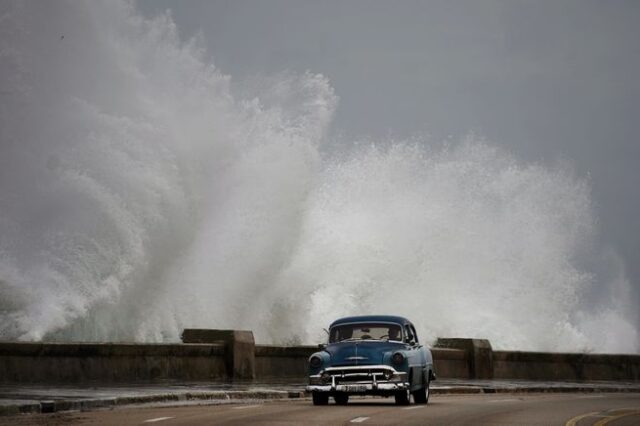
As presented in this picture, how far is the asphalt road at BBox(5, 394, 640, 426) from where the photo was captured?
1680 cm

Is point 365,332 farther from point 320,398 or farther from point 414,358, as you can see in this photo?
point 320,398

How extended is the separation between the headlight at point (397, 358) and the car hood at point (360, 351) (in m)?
0.23

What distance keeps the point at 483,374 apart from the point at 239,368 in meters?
10.7

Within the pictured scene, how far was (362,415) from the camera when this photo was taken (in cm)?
1878

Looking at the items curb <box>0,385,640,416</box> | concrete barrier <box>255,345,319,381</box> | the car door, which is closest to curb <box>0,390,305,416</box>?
curb <box>0,385,640,416</box>

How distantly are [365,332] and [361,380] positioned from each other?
4.62 ft

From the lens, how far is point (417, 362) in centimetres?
2262

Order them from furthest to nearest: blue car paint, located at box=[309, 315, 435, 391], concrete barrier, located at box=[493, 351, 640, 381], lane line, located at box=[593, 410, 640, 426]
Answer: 1. concrete barrier, located at box=[493, 351, 640, 381]
2. blue car paint, located at box=[309, 315, 435, 391]
3. lane line, located at box=[593, 410, 640, 426]

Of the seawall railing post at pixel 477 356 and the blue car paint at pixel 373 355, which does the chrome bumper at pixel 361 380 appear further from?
the seawall railing post at pixel 477 356

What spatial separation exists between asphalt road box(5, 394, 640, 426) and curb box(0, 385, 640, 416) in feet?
1.38

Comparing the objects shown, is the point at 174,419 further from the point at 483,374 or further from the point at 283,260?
the point at 283,260

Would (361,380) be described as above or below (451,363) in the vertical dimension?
below

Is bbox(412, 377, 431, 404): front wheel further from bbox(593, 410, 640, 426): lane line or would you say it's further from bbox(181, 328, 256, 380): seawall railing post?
bbox(181, 328, 256, 380): seawall railing post

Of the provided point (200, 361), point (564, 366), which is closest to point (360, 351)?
point (200, 361)
